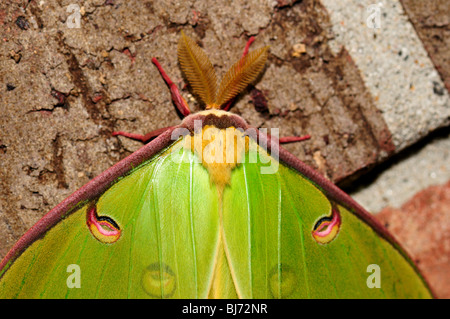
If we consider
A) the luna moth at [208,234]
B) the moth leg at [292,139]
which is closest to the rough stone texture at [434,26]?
the moth leg at [292,139]

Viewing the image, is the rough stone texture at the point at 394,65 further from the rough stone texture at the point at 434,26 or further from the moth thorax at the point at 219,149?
Answer: the moth thorax at the point at 219,149

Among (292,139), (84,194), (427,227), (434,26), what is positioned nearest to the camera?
(84,194)

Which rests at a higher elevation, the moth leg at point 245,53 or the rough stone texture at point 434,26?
the rough stone texture at point 434,26

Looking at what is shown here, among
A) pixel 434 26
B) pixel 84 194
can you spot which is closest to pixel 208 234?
pixel 84 194

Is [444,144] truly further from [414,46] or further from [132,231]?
[132,231]

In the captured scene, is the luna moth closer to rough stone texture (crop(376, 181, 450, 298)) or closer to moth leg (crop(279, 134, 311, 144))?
moth leg (crop(279, 134, 311, 144))

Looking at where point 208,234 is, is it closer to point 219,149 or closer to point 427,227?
point 219,149
